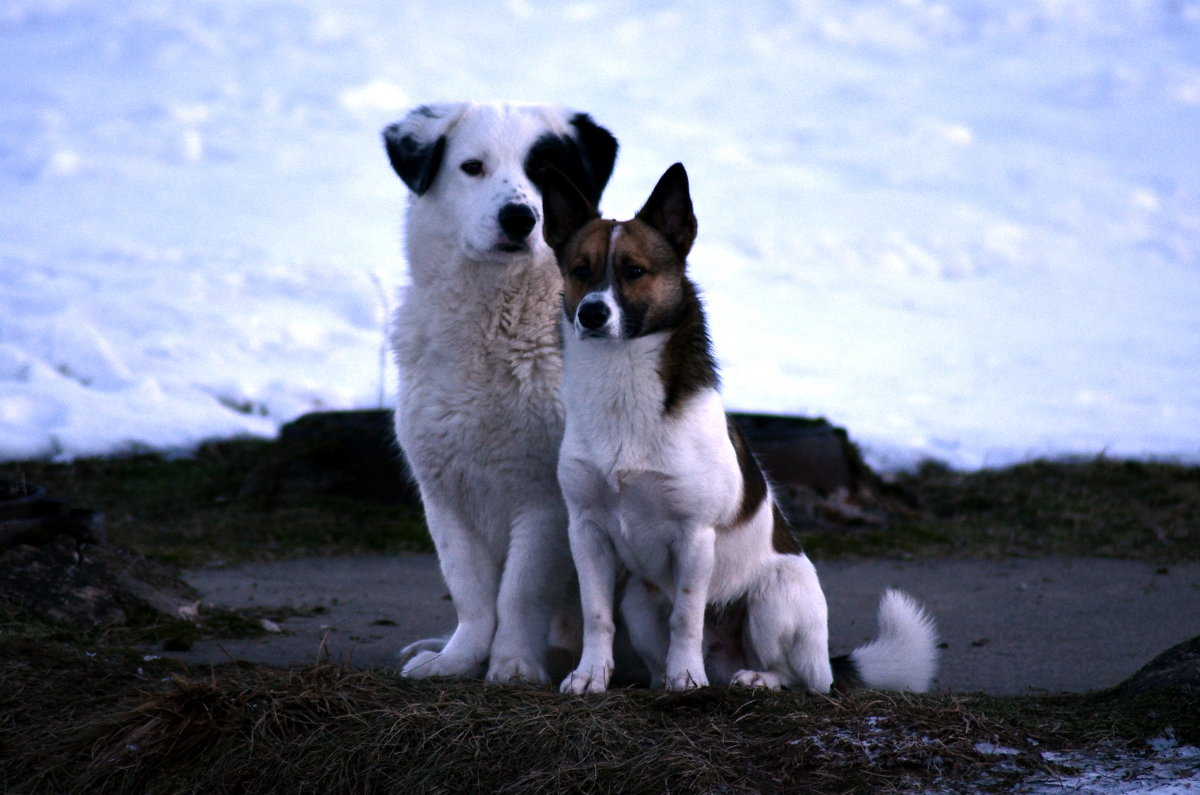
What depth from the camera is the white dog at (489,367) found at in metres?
4.23

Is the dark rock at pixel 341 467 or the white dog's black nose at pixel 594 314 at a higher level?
the white dog's black nose at pixel 594 314

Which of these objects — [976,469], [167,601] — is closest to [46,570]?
[167,601]

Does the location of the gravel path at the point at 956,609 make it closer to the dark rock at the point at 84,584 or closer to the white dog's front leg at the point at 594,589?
the dark rock at the point at 84,584

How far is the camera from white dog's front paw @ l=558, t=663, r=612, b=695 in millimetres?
3729

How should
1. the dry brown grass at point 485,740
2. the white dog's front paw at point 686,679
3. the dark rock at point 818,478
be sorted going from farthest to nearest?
the dark rock at point 818,478, the white dog's front paw at point 686,679, the dry brown grass at point 485,740

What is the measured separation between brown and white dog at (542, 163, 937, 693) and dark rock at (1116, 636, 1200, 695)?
0.96 m

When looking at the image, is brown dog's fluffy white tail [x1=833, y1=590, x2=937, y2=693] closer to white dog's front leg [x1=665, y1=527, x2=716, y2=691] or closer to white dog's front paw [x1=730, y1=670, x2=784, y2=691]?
white dog's front paw [x1=730, y1=670, x2=784, y2=691]

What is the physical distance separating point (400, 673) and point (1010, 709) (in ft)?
6.55

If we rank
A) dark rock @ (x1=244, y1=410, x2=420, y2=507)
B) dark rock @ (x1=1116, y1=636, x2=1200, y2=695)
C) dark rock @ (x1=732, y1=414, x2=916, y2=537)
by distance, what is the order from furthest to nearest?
dark rock @ (x1=244, y1=410, x2=420, y2=507)
dark rock @ (x1=732, y1=414, x2=916, y2=537)
dark rock @ (x1=1116, y1=636, x2=1200, y2=695)

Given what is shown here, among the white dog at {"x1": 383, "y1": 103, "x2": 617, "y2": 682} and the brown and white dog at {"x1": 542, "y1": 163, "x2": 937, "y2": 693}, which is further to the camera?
the white dog at {"x1": 383, "y1": 103, "x2": 617, "y2": 682}

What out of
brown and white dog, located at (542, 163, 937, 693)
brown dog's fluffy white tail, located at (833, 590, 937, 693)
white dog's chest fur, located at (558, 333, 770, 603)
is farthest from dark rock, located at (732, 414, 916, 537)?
white dog's chest fur, located at (558, 333, 770, 603)

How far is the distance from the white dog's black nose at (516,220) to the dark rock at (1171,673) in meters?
2.47

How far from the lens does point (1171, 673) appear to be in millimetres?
3711

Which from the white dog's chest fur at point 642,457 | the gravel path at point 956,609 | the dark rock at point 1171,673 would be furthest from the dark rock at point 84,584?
the dark rock at point 1171,673
